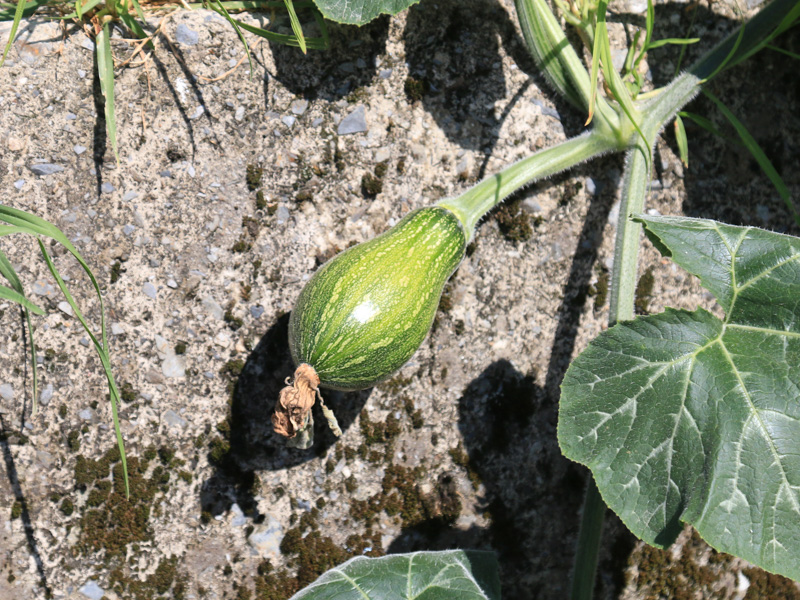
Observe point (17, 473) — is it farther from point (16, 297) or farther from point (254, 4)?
point (254, 4)

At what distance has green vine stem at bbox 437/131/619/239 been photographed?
8.14 feet

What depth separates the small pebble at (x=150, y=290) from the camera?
8.31 feet

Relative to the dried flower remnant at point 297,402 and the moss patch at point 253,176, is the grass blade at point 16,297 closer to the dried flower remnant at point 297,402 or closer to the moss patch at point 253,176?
the dried flower remnant at point 297,402

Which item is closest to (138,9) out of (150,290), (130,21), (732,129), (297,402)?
(130,21)

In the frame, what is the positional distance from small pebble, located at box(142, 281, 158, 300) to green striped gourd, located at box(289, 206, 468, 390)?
0.63 metres

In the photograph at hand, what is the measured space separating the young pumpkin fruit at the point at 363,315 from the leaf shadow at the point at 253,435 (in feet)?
1.14

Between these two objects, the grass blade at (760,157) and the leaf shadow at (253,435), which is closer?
the leaf shadow at (253,435)

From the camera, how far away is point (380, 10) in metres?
2.34

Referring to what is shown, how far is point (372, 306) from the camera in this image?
7.21 ft

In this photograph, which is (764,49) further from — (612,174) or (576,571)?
(576,571)

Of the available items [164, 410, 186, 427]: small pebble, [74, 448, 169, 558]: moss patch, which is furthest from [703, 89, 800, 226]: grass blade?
[74, 448, 169, 558]: moss patch

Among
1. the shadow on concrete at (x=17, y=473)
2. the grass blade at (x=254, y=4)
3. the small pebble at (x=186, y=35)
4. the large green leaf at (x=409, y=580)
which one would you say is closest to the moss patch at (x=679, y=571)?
the large green leaf at (x=409, y=580)

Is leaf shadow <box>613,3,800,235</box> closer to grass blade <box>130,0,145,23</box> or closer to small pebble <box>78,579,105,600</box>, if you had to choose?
grass blade <box>130,0,145,23</box>

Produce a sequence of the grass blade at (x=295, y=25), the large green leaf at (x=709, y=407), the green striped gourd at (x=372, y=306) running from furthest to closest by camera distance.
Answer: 1. the grass blade at (x=295, y=25)
2. the green striped gourd at (x=372, y=306)
3. the large green leaf at (x=709, y=407)
